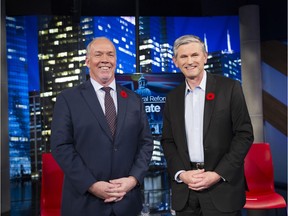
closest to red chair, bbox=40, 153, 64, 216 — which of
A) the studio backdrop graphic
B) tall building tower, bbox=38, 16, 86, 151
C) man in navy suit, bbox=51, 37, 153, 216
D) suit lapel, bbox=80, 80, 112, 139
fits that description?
man in navy suit, bbox=51, 37, 153, 216

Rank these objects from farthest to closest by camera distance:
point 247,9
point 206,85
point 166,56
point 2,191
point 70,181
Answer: point 166,56 < point 247,9 < point 2,191 < point 206,85 < point 70,181

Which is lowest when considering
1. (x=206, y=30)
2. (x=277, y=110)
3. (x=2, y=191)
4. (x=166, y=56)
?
(x=2, y=191)

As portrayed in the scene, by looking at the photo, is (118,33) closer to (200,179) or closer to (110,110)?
(110,110)

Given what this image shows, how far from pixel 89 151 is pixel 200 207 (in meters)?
0.68

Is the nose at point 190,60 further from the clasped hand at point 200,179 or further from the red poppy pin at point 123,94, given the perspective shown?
the clasped hand at point 200,179

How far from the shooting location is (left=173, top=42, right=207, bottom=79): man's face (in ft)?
6.62

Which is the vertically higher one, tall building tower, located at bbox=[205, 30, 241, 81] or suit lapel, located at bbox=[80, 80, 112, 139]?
tall building tower, located at bbox=[205, 30, 241, 81]

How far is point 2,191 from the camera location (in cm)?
513

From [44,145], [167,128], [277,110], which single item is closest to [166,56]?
[277,110]

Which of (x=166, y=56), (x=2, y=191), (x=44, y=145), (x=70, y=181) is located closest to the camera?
(x=70, y=181)

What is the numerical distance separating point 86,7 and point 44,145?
2550 millimetres

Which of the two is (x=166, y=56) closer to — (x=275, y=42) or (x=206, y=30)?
(x=206, y=30)

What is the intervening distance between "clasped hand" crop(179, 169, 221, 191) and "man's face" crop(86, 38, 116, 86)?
69cm

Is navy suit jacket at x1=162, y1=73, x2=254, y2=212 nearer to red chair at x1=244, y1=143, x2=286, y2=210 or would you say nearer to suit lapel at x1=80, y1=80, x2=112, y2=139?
suit lapel at x1=80, y1=80, x2=112, y2=139
